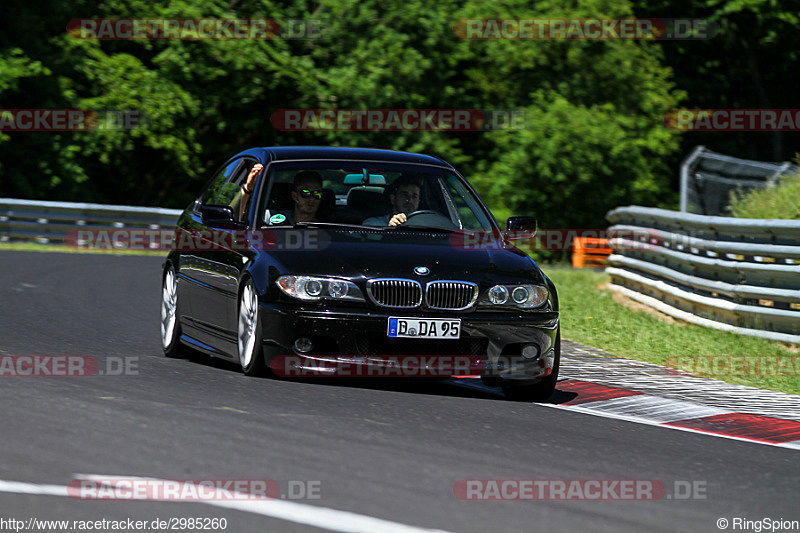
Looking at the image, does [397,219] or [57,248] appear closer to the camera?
[397,219]

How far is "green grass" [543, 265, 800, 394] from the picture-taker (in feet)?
37.6

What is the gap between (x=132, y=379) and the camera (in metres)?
9.02

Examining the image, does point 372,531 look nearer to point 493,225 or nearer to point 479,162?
point 493,225

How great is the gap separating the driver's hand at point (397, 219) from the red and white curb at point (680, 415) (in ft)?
5.30

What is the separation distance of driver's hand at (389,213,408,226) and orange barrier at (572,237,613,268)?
69.5 feet
